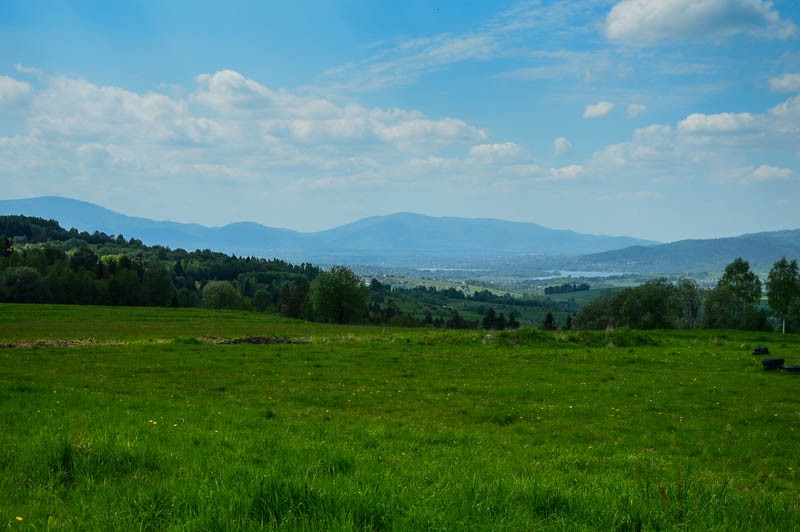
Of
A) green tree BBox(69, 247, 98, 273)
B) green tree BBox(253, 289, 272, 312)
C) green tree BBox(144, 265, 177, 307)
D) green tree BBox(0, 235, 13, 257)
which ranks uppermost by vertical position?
green tree BBox(0, 235, 13, 257)

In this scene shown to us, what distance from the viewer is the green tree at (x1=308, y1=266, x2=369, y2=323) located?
9144 cm

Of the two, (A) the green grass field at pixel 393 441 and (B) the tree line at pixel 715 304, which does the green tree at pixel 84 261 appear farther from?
(B) the tree line at pixel 715 304

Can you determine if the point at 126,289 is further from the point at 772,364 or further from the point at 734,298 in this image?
the point at 734,298

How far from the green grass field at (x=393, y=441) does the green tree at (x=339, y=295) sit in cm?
5913

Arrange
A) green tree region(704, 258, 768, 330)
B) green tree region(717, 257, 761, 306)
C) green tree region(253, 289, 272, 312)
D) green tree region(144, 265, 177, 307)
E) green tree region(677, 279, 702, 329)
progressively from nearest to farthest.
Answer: green tree region(704, 258, 768, 330), green tree region(717, 257, 761, 306), green tree region(677, 279, 702, 329), green tree region(144, 265, 177, 307), green tree region(253, 289, 272, 312)

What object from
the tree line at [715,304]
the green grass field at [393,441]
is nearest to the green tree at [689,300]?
the tree line at [715,304]

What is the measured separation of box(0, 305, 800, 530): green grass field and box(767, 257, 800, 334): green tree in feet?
273

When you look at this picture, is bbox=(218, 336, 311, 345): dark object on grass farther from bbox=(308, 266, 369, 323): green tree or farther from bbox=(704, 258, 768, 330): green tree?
bbox=(704, 258, 768, 330): green tree

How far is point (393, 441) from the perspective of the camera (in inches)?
445

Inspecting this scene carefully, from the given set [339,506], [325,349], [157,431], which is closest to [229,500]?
[339,506]

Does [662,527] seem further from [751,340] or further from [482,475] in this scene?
[751,340]

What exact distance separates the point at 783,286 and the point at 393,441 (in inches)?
4403

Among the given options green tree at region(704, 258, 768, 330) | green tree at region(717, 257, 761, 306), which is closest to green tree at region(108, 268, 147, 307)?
green tree at region(704, 258, 768, 330)

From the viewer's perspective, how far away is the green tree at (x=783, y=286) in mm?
97125
